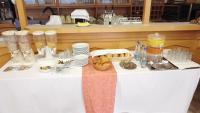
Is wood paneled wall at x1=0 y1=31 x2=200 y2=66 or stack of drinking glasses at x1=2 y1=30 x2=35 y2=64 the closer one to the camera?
stack of drinking glasses at x1=2 y1=30 x2=35 y2=64

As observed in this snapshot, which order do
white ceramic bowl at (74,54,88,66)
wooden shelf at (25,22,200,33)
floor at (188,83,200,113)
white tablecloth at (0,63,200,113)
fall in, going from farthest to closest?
floor at (188,83,200,113) → wooden shelf at (25,22,200,33) → white ceramic bowl at (74,54,88,66) → white tablecloth at (0,63,200,113)

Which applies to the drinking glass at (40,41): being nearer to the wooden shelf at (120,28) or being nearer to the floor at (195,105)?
the wooden shelf at (120,28)

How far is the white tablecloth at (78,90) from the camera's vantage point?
3.73ft

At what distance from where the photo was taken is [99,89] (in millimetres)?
1178

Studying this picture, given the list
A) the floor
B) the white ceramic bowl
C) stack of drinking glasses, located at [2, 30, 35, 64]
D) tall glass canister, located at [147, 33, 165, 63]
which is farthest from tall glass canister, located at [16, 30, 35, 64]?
the floor

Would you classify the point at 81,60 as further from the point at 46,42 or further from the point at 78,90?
the point at 46,42

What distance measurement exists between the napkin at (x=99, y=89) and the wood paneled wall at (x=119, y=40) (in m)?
0.40

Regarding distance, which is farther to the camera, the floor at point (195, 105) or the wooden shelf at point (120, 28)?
the floor at point (195, 105)

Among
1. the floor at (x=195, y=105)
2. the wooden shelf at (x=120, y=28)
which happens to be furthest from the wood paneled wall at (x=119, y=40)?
the floor at (x=195, y=105)

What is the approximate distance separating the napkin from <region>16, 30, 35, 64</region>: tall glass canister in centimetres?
46

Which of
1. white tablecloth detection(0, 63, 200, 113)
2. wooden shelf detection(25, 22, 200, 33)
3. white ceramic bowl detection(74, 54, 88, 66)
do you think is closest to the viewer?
white tablecloth detection(0, 63, 200, 113)

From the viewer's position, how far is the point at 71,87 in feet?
3.85

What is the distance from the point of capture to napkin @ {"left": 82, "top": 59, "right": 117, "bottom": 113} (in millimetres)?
1151

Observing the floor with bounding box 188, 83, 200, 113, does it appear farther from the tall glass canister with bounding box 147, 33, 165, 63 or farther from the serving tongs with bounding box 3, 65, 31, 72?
the serving tongs with bounding box 3, 65, 31, 72
